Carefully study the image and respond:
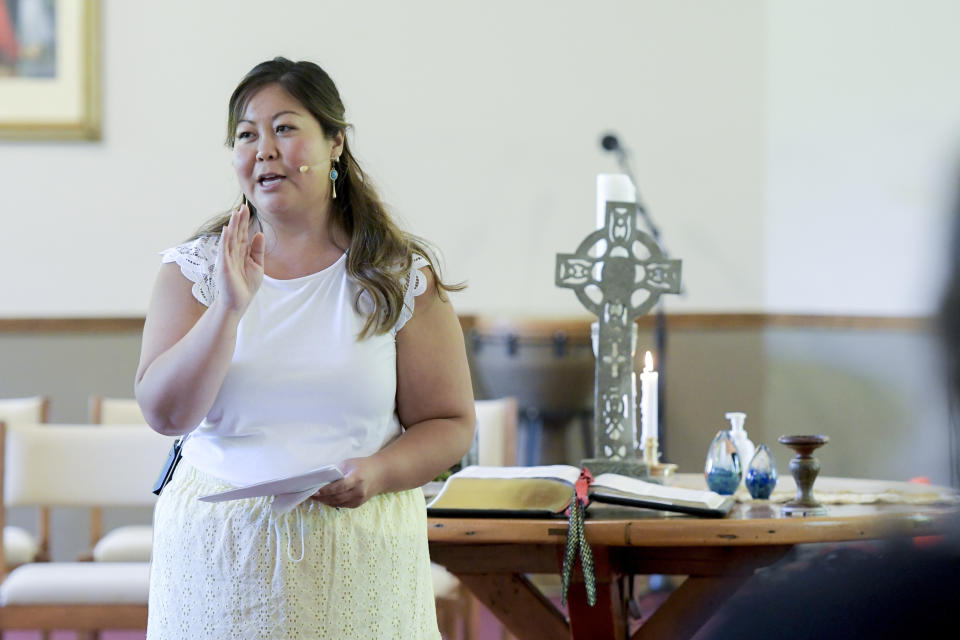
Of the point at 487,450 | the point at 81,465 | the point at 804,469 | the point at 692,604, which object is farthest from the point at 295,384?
the point at 81,465

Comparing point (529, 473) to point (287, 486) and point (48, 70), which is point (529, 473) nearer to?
point (287, 486)

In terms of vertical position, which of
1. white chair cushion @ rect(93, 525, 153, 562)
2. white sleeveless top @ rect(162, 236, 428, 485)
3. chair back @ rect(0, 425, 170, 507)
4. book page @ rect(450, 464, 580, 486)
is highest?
white sleeveless top @ rect(162, 236, 428, 485)

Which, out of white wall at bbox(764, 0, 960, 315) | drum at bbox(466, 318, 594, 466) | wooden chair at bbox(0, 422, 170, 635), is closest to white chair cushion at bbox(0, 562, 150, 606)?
wooden chair at bbox(0, 422, 170, 635)

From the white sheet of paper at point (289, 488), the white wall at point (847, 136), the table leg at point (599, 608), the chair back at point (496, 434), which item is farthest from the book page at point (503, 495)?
the white wall at point (847, 136)

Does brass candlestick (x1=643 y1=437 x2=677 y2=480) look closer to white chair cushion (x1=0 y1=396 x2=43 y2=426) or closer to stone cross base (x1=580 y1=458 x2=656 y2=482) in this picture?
stone cross base (x1=580 y1=458 x2=656 y2=482)

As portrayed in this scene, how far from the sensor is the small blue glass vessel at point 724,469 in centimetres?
→ 237

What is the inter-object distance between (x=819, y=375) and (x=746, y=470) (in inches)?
110

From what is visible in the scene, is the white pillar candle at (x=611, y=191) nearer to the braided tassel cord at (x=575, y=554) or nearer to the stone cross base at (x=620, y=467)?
the stone cross base at (x=620, y=467)

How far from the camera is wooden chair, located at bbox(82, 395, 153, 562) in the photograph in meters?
3.42

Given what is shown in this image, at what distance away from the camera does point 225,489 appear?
1683mm

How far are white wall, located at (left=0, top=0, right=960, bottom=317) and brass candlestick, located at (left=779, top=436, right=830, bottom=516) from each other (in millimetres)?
2589

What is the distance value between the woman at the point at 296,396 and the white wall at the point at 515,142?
9.92 ft

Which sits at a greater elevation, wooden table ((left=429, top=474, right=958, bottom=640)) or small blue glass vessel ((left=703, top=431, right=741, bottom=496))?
small blue glass vessel ((left=703, top=431, right=741, bottom=496))

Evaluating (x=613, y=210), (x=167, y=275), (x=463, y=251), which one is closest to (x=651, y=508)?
(x=613, y=210)
